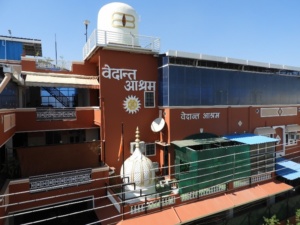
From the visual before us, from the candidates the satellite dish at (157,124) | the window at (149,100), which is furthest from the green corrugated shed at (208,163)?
the window at (149,100)

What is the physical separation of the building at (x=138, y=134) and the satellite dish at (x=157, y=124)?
2.8 inches

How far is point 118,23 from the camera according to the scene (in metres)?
14.6

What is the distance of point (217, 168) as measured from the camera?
1275 centimetres

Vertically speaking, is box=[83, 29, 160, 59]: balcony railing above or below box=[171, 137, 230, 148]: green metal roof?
above

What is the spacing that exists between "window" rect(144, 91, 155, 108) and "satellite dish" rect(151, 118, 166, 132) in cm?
120

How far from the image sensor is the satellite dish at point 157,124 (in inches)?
553

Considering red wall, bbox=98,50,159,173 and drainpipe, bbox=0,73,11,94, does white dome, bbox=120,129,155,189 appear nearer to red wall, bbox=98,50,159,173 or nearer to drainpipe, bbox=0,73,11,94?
red wall, bbox=98,50,159,173

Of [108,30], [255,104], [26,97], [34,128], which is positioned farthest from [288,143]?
[26,97]

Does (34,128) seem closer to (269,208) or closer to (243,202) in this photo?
(243,202)

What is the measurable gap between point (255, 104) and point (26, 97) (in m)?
18.7

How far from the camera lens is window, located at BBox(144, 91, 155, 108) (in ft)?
48.5

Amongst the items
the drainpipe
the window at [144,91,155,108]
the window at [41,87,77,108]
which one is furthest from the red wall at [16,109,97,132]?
the window at [144,91,155,108]

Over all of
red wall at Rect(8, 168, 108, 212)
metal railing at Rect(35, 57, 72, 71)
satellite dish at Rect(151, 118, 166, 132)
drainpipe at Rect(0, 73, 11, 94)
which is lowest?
red wall at Rect(8, 168, 108, 212)

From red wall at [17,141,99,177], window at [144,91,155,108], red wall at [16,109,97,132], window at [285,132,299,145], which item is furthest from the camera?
window at [285,132,299,145]
